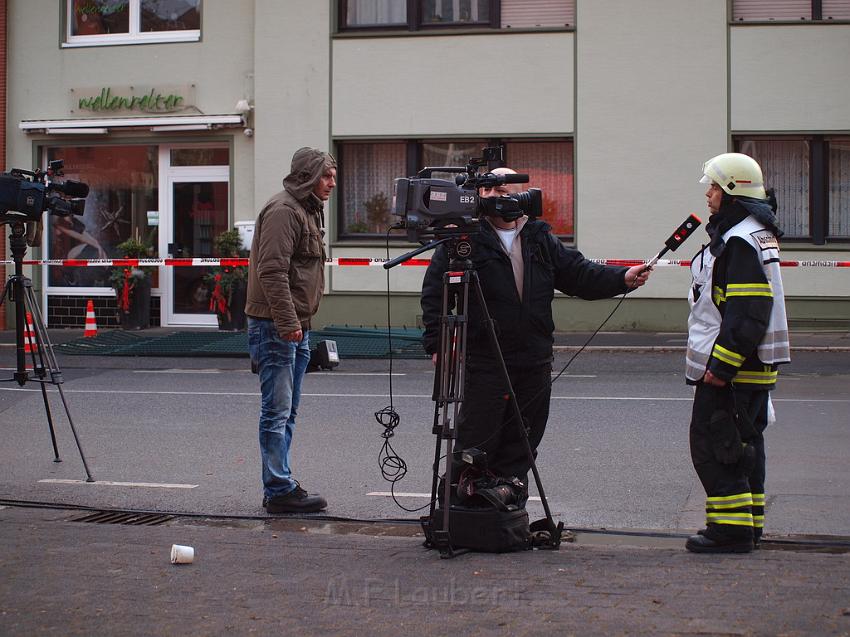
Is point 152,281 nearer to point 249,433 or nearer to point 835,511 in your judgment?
point 249,433

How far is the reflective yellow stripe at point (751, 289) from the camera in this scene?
18.5 ft

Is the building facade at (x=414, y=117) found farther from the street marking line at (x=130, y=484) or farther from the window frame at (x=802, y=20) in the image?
the street marking line at (x=130, y=484)

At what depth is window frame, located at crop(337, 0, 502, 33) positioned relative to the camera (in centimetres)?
1891

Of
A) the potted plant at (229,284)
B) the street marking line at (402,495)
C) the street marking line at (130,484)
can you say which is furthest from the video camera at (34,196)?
the potted plant at (229,284)

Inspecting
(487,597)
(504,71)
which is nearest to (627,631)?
(487,597)

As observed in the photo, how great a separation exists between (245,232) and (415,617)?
15283 mm

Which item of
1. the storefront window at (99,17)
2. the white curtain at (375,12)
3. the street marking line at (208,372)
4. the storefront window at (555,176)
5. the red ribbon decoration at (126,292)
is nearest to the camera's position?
the street marking line at (208,372)

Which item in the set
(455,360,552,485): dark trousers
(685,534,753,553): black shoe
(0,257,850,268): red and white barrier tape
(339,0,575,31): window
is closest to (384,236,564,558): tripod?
(455,360,552,485): dark trousers

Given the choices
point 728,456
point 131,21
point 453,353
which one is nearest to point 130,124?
point 131,21

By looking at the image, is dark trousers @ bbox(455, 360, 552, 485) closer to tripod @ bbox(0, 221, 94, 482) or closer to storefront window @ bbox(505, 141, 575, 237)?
tripod @ bbox(0, 221, 94, 482)

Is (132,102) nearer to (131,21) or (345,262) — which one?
(131,21)

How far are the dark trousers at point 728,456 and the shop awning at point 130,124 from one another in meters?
14.8

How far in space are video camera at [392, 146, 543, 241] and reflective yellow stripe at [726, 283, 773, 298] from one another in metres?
0.98

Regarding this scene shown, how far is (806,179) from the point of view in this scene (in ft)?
61.9
